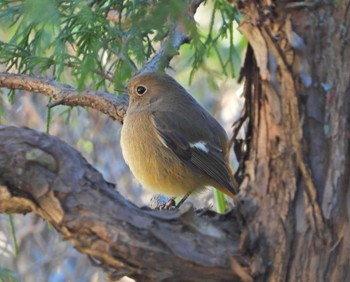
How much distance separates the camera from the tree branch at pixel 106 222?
6.69 ft

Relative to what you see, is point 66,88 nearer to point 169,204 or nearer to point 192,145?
point 192,145

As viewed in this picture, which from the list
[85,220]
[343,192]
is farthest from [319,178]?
[85,220]

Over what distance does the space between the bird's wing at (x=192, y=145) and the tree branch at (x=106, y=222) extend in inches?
69.9

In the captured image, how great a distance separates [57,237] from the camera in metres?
6.67

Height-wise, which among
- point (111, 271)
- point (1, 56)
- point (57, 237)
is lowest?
point (111, 271)

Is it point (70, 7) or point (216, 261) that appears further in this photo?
point (70, 7)

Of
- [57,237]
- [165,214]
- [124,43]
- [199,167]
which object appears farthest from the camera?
[57,237]

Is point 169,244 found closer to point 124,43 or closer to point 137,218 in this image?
point 137,218

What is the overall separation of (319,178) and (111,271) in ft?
1.97

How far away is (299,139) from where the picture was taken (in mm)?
2033

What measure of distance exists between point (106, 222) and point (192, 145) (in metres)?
2.05

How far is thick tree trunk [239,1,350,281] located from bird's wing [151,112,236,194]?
175cm

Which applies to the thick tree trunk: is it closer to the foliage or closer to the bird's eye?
the foliage

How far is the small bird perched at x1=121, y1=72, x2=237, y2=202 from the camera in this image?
157 inches
